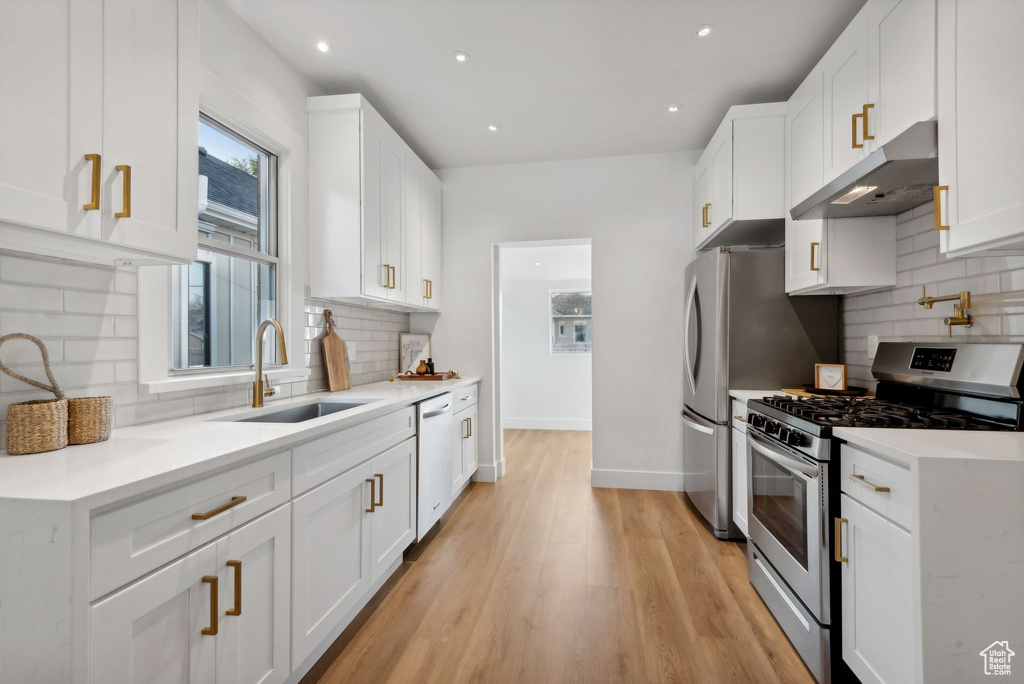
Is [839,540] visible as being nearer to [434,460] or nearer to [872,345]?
[872,345]

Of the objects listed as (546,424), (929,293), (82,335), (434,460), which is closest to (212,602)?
(82,335)

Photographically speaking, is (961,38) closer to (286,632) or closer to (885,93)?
(885,93)

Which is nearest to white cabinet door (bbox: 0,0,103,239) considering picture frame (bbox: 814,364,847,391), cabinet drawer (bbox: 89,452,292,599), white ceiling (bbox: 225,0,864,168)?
cabinet drawer (bbox: 89,452,292,599)

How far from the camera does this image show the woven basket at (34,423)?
112 cm

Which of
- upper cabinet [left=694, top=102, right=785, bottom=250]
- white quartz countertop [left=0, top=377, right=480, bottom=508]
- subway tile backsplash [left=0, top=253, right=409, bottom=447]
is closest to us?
white quartz countertop [left=0, top=377, right=480, bottom=508]

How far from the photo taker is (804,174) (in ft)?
7.89

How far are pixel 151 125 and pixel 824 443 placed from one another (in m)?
2.34

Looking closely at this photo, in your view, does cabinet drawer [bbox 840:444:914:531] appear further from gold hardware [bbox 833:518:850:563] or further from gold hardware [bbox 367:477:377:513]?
gold hardware [bbox 367:477:377:513]

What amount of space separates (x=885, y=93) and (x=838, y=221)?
25.5 inches

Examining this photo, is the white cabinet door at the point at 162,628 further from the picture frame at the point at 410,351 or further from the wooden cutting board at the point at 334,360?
the picture frame at the point at 410,351

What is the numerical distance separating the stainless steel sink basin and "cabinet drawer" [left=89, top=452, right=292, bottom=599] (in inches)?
27.1

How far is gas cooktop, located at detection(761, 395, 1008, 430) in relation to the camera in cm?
150

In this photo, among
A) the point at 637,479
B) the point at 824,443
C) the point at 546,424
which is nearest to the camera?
the point at 824,443

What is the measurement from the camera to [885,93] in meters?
1.75
